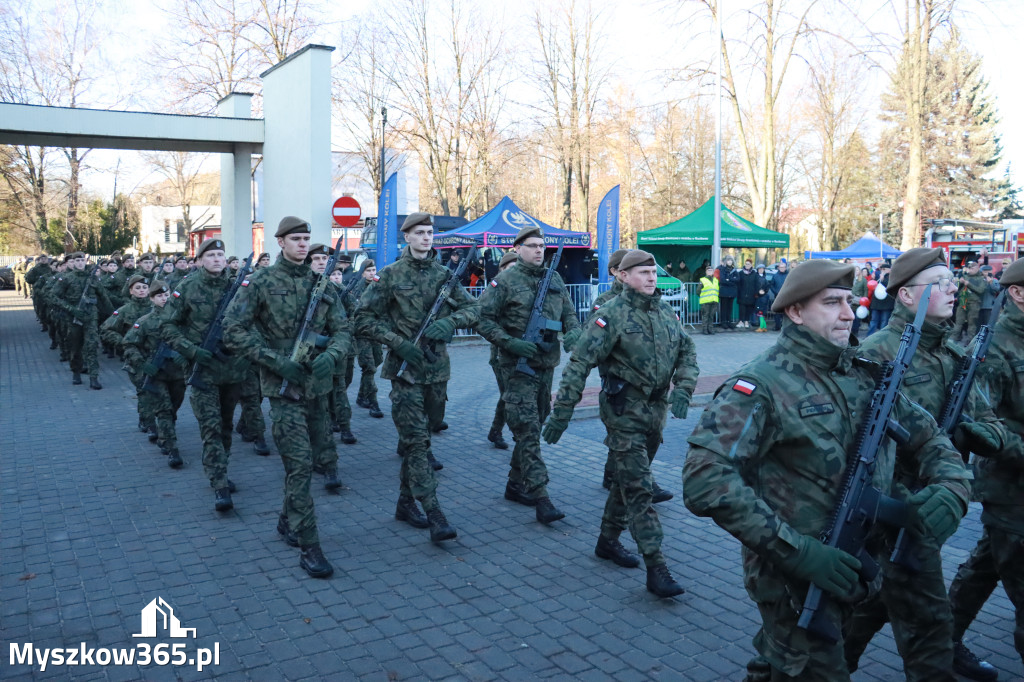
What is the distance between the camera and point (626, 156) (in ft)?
138

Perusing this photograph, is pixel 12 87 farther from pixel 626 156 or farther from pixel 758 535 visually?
pixel 758 535

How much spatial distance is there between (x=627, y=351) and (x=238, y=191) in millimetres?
19002

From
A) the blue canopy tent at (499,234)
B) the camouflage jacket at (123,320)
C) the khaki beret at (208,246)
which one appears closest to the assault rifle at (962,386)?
the khaki beret at (208,246)

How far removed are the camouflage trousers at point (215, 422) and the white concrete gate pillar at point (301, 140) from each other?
11.6 metres

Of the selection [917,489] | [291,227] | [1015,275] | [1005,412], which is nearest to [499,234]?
[291,227]

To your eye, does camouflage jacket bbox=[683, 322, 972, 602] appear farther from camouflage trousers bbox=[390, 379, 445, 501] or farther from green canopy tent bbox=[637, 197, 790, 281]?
green canopy tent bbox=[637, 197, 790, 281]

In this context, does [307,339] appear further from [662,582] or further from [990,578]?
[990,578]

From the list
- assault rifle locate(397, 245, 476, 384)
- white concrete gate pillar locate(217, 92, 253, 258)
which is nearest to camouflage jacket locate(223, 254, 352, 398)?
assault rifle locate(397, 245, 476, 384)

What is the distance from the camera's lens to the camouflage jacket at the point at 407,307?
253 inches

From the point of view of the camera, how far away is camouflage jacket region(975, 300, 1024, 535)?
156 inches

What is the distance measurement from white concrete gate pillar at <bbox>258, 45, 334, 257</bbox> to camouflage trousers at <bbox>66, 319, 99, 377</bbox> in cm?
566

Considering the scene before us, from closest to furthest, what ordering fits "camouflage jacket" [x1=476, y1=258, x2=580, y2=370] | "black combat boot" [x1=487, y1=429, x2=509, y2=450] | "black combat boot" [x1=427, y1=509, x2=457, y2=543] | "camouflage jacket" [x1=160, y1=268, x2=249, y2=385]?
"black combat boot" [x1=427, y1=509, x2=457, y2=543] → "camouflage jacket" [x1=476, y1=258, x2=580, y2=370] → "camouflage jacket" [x1=160, y1=268, x2=249, y2=385] → "black combat boot" [x1=487, y1=429, x2=509, y2=450]

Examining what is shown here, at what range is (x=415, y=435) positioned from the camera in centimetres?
621

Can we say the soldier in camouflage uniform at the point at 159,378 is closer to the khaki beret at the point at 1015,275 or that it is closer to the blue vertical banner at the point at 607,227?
the khaki beret at the point at 1015,275
